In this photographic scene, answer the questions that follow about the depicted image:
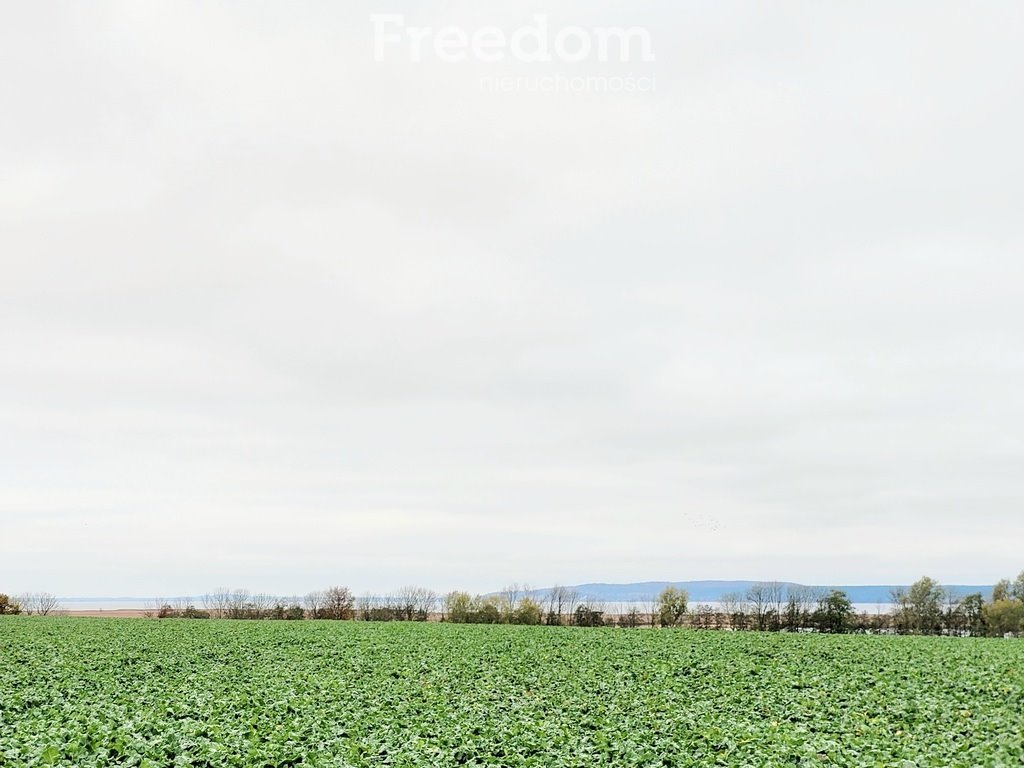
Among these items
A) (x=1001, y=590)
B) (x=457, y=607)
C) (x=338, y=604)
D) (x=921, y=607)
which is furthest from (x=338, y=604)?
(x=1001, y=590)

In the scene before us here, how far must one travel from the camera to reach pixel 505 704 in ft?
65.7

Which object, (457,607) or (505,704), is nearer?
(505,704)

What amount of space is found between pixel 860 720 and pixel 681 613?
69.2m

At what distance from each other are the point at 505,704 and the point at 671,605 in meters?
74.5

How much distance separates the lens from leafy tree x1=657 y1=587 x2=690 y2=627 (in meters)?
80.5

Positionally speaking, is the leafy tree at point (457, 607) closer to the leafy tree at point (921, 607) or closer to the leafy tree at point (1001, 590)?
the leafy tree at point (921, 607)

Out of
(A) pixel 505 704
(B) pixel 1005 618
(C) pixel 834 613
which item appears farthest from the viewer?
(B) pixel 1005 618

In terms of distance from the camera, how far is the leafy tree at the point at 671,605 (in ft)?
264

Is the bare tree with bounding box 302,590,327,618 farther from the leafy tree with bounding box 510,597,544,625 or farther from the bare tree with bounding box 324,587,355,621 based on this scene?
the leafy tree with bounding box 510,597,544,625

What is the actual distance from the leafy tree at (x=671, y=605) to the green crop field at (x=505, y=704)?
153 feet

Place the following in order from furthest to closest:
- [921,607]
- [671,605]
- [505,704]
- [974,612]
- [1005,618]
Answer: [921,607] → [974,612] → [671,605] → [1005,618] → [505,704]

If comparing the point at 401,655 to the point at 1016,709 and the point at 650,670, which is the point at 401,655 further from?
the point at 1016,709

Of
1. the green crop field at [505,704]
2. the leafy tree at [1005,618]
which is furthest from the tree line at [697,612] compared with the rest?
the green crop field at [505,704]

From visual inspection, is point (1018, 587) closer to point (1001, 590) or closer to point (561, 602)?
point (1001, 590)
